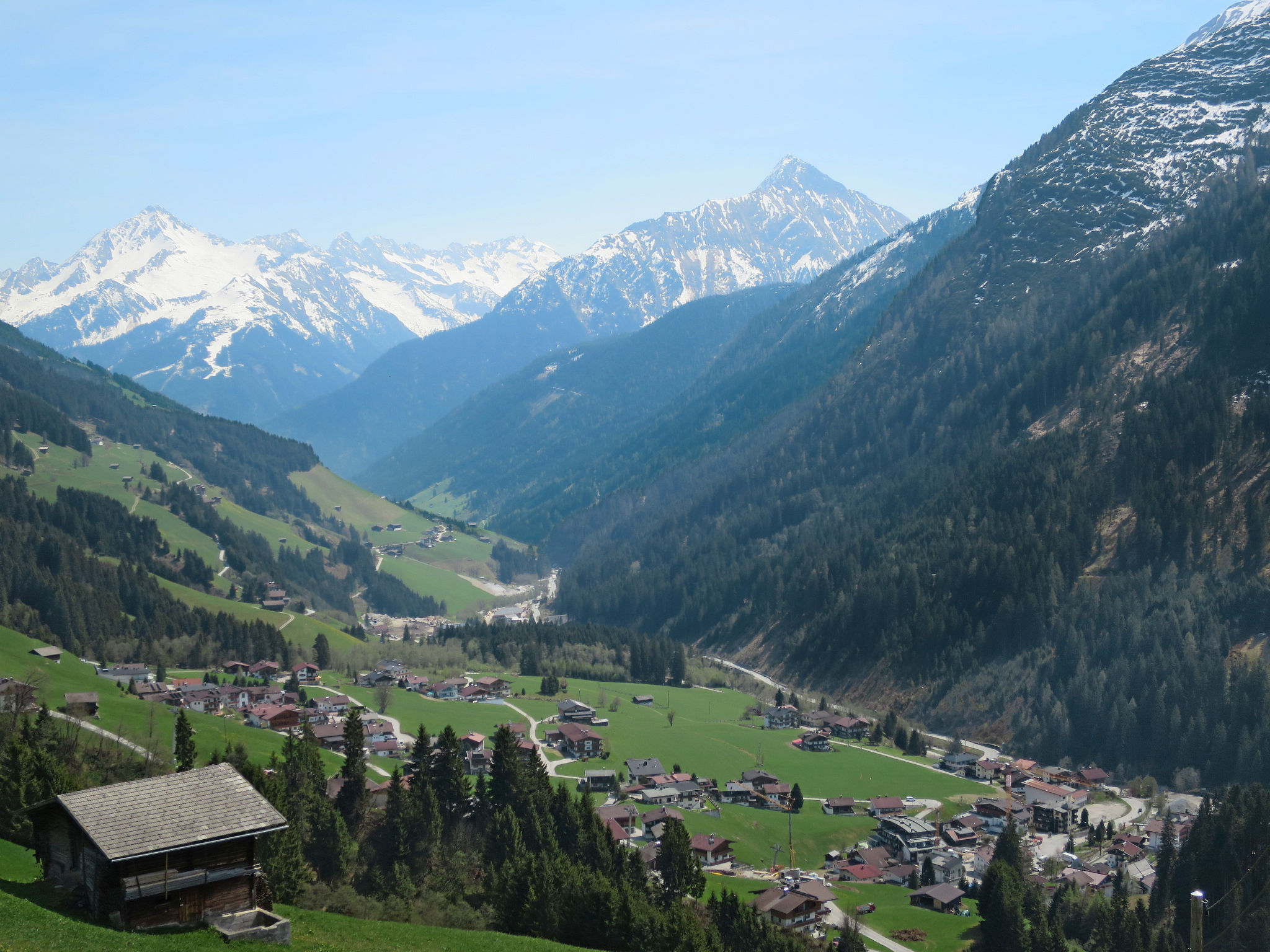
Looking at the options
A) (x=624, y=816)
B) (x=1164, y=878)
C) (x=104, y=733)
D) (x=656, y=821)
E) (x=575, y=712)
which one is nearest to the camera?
(x=104, y=733)

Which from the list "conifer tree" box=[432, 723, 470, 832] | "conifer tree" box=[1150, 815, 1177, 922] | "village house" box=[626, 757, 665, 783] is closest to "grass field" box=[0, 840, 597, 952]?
"conifer tree" box=[432, 723, 470, 832]

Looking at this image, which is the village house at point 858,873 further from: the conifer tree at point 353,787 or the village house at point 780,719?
the village house at point 780,719

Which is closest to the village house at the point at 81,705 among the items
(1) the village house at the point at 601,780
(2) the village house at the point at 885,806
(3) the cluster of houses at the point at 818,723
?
(1) the village house at the point at 601,780

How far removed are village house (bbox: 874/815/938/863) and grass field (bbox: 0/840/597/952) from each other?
64.9 metres

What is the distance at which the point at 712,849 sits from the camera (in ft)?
317

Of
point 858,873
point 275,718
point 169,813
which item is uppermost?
point 169,813

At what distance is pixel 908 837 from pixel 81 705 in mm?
75941

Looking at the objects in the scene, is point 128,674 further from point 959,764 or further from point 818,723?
point 959,764

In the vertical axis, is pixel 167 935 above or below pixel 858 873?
above

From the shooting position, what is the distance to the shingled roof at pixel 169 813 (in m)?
35.8

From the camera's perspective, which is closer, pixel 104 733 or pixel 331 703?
pixel 104 733

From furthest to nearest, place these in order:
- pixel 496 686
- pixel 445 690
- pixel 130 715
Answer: pixel 496 686, pixel 445 690, pixel 130 715

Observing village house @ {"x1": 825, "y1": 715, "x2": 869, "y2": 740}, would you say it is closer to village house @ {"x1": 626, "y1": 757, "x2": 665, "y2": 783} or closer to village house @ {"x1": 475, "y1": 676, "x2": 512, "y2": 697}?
village house @ {"x1": 626, "y1": 757, "x2": 665, "y2": 783}

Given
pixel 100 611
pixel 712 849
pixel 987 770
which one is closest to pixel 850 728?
pixel 987 770
